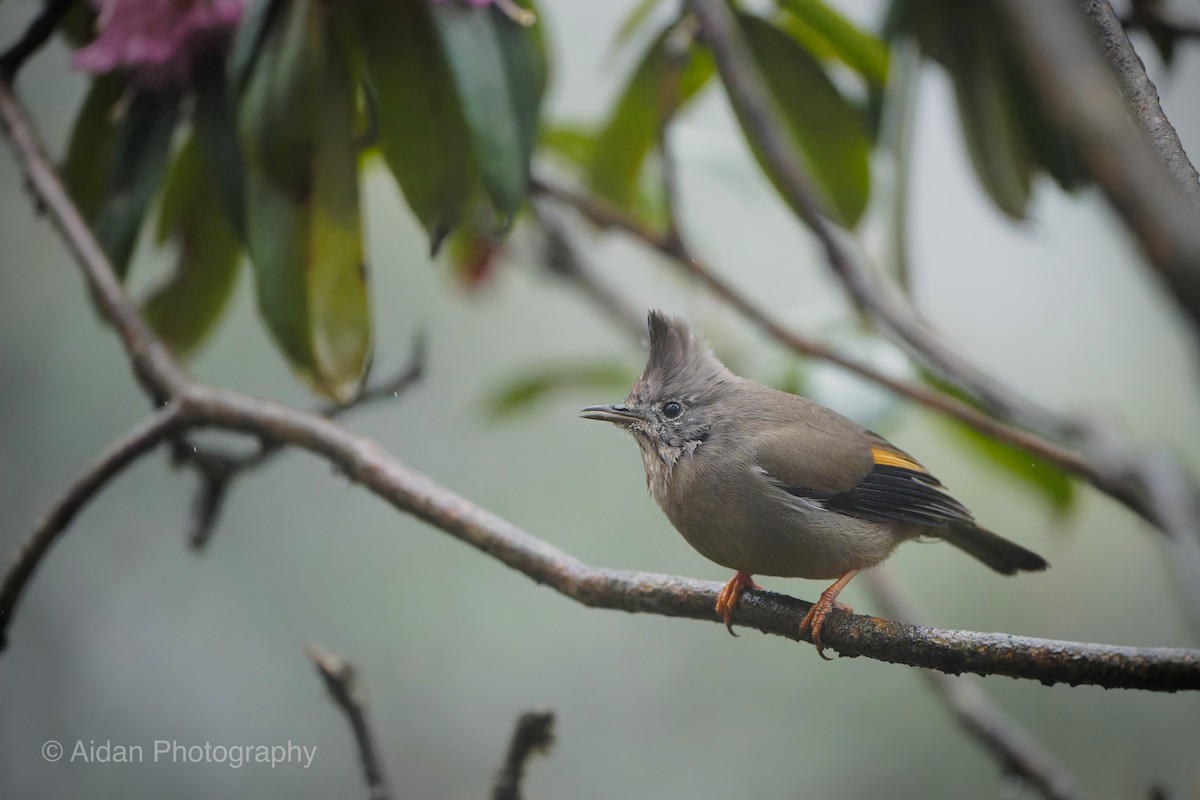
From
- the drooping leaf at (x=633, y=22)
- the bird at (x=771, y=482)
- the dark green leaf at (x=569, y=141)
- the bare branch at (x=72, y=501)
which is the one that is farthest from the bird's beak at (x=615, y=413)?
the dark green leaf at (x=569, y=141)

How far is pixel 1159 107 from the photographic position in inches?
21.1

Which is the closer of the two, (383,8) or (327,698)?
(327,698)

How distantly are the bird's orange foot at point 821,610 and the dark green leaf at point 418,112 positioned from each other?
2.01 feet

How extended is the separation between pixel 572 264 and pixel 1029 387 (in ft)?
2.71

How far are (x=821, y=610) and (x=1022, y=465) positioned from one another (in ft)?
2.53

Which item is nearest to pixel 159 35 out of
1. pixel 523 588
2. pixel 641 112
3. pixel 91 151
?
pixel 91 151

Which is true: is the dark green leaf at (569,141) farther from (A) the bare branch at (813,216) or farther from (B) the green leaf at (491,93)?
(B) the green leaf at (491,93)

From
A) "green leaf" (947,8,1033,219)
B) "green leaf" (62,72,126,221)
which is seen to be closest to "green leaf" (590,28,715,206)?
"green leaf" (947,8,1033,219)

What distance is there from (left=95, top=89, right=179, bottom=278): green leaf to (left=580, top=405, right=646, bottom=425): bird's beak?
87 cm

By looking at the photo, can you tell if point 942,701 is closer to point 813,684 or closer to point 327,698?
point 813,684

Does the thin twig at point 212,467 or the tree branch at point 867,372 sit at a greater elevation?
the tree branch at point 867,372

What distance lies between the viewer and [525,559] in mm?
911

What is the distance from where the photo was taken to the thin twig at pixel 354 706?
98 cm

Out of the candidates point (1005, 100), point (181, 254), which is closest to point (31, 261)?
point (181, 254)
